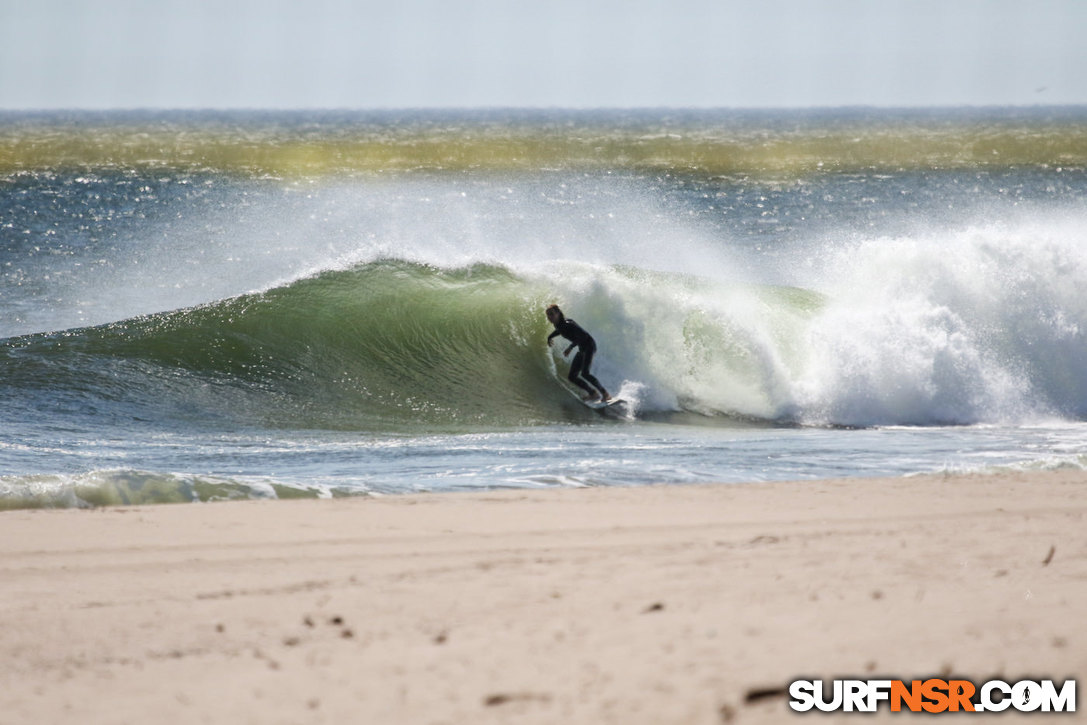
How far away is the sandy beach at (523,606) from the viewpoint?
3529 mm

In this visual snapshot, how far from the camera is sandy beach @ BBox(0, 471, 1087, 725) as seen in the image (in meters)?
3.53

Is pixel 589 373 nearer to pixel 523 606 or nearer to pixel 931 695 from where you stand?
pixel 523 606

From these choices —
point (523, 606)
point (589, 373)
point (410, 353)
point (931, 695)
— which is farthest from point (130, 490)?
point (410, 353)

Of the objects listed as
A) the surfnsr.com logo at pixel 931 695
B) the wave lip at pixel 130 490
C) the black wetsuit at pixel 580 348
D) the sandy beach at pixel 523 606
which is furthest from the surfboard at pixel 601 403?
the surfnsr.com logo at pixel 931 695

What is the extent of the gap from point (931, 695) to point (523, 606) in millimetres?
1612

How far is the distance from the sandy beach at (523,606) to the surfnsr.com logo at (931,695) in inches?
2.5

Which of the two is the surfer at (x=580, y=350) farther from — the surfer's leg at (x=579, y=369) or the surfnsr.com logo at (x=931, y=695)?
the surfnsr.com logo at (x=931, y=695)

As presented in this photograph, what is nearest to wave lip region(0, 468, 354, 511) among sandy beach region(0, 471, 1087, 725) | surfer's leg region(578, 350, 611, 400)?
sandy beach region(0, 471, 1087, 725)

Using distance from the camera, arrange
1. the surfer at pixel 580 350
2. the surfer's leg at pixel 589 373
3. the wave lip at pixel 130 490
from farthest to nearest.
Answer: the surfer at pixel 580 350
the surfer's leg at pixel 589 373
the wave lip at pixel 130 490

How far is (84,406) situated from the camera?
10797mm

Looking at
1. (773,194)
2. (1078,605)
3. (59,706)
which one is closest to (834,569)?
(1078,605)

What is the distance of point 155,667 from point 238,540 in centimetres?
183

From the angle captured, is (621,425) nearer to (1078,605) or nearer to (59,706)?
(1078,605)

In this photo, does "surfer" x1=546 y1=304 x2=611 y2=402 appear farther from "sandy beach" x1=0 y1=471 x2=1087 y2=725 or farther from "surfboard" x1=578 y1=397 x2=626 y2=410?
"sandy beach" x1=0 y1=471 x2=1087 y2=725
